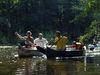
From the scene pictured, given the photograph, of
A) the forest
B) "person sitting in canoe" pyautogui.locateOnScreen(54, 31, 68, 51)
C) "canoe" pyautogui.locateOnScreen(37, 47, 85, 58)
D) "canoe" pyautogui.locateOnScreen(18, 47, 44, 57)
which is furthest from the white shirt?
the forest

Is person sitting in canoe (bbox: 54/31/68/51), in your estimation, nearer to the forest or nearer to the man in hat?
the man in hat

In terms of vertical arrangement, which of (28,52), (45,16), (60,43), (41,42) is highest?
(60,43)

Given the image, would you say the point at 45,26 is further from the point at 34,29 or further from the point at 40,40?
the point at 40,40

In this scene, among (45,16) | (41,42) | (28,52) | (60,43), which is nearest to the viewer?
(60,43)

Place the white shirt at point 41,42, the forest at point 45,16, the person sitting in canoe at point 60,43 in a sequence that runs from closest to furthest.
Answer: the person sitting in canoe at point 60,43
the white shirt at point 41,42
the forest at point 45,16

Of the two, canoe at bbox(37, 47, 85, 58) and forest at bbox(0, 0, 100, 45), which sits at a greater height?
canoe at bbox(37, 47, 85, 58)

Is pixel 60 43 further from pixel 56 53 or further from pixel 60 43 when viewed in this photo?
pixel 56 53

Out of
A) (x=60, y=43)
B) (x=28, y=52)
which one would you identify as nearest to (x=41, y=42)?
(x=28, y=52)

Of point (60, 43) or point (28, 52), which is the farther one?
point (28, 52)

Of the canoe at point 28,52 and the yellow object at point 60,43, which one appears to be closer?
the yellow object at point 60,43

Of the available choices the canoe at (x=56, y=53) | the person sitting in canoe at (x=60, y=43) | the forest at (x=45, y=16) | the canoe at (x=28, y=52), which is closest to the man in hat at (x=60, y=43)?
the person sitting in canoe at (x=60, y=43)

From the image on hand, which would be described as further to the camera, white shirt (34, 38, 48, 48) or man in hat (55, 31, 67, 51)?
white shirt (34, 38, 48, 48)

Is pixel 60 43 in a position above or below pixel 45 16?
above

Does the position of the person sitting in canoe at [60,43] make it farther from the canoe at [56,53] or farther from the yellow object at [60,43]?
the canoe at [56,53]
